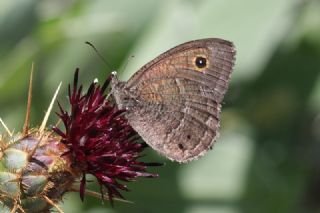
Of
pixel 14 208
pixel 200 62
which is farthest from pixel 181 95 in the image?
pixel 14 208

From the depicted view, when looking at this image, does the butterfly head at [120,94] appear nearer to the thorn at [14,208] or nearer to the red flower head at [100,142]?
the red flower head at [100,142]

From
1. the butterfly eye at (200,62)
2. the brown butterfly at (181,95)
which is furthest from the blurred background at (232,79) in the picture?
the butterfly eye at (200,62)

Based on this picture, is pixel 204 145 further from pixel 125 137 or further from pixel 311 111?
pixel 311 111

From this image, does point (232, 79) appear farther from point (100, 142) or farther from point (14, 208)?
point (14, 208)

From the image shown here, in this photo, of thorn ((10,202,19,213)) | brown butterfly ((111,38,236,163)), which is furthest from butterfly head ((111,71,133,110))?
thorn ((10,202,19,213))

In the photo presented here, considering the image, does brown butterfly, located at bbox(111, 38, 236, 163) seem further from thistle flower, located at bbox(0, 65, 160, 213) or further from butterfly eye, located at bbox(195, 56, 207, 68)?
thistle flower, located at bbox(0, 65, 160, 213)

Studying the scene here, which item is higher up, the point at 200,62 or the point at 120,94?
the point at 200,62
